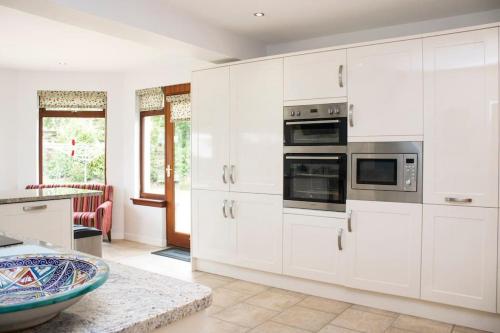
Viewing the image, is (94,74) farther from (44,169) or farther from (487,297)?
(487,297)

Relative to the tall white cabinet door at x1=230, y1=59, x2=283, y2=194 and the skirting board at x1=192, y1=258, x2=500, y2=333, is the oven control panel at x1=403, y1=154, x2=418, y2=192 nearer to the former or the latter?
the skirting board at x1=192, y1=258, x2=500, y2=333

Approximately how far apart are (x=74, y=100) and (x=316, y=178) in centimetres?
422

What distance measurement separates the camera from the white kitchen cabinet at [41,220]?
2.88 m

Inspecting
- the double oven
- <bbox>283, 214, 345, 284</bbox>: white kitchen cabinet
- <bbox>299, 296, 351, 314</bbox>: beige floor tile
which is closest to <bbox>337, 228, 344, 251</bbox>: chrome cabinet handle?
<bbox>283, 214, 345, 284</bbox>: white kitchen cabinet

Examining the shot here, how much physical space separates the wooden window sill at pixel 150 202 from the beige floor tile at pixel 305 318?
2.82 meters

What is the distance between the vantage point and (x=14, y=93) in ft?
19.7

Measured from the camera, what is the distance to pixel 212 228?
4195 mm

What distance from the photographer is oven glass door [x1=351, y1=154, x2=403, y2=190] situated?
3148mm

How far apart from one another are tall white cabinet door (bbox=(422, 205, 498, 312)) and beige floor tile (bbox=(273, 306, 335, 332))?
76 centimetres

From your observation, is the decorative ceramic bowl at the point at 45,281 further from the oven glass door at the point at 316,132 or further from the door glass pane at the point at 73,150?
the door glass pane at the point at 73,150

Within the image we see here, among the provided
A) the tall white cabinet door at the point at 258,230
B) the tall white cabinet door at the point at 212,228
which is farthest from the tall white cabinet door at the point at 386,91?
the tall white cabinet door at the point at 212,228

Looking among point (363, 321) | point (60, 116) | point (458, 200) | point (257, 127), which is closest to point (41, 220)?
point (257, 127)

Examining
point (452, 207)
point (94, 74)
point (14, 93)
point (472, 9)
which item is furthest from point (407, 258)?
point (14, 93)

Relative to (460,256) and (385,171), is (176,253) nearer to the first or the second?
(385,171)
